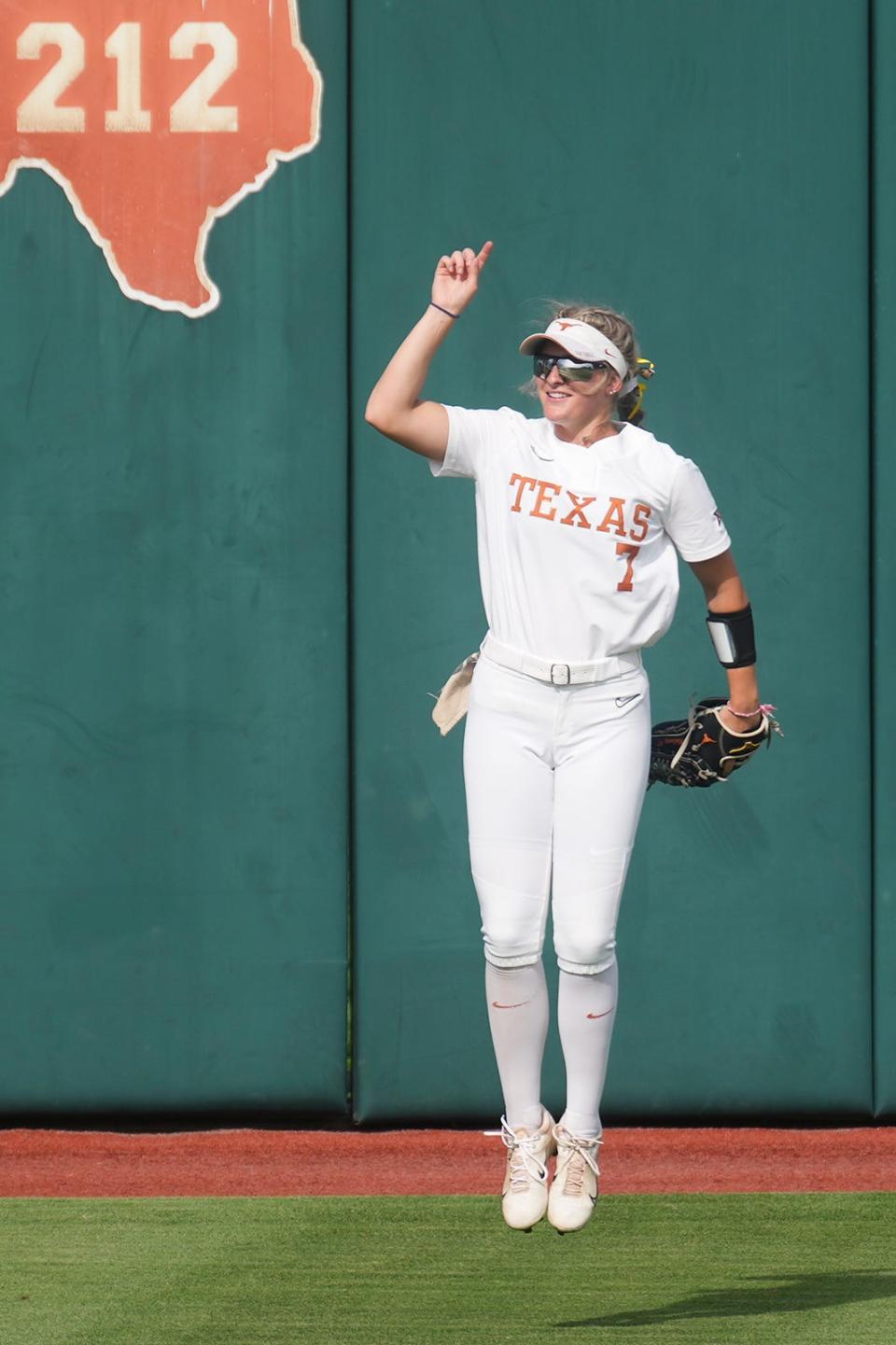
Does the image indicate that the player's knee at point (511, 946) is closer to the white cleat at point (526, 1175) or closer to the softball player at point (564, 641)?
the softball player at point (564, 641)

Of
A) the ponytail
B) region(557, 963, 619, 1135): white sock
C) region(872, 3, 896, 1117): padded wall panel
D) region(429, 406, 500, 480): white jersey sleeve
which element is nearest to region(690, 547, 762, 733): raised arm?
the ponytail

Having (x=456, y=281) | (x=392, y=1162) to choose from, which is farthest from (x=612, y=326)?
(x=392, y=1162)

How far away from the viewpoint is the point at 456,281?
4023 millimetres

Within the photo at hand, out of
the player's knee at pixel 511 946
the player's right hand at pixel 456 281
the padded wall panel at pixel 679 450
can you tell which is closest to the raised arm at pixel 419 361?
the player's right hand at pixel 456 281

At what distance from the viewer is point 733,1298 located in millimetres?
4422

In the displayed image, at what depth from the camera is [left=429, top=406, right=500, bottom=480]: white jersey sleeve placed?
13.5ft

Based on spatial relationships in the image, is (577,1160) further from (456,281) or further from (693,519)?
(456,281)

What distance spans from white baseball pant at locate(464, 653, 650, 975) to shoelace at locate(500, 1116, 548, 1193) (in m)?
0.42

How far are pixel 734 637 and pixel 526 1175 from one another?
48.8 inches

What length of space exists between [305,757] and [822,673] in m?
1.69

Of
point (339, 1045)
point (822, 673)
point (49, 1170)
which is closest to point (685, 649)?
point (822, 673)

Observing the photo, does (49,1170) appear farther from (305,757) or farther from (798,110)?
(798,110)

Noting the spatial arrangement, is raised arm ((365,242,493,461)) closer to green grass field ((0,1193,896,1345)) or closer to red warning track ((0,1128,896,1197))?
green grass field ((0,1193,896,1345))

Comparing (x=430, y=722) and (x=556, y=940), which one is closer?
(x=556, y=940)
